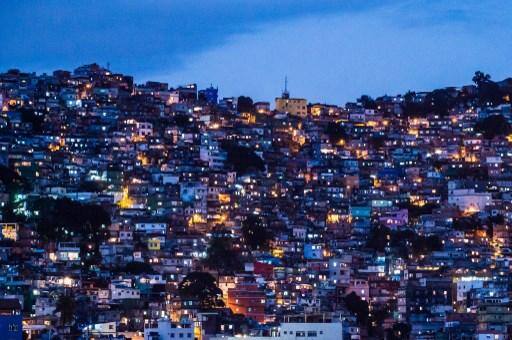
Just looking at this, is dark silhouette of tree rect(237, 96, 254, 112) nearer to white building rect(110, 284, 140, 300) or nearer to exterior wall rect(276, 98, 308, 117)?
exterior wall rect(276, 98, 308, 117)

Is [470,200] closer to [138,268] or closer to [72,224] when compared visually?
[138,268]

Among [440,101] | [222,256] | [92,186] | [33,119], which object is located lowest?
[222,256]

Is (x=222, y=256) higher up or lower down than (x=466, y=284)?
higher up

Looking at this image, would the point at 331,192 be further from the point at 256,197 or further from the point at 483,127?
the point at 483,127

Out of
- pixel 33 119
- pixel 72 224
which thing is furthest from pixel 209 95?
pixel 72 224

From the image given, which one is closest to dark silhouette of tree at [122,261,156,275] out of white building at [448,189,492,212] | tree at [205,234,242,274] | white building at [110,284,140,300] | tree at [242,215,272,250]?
tree at [205,234,242,274]
